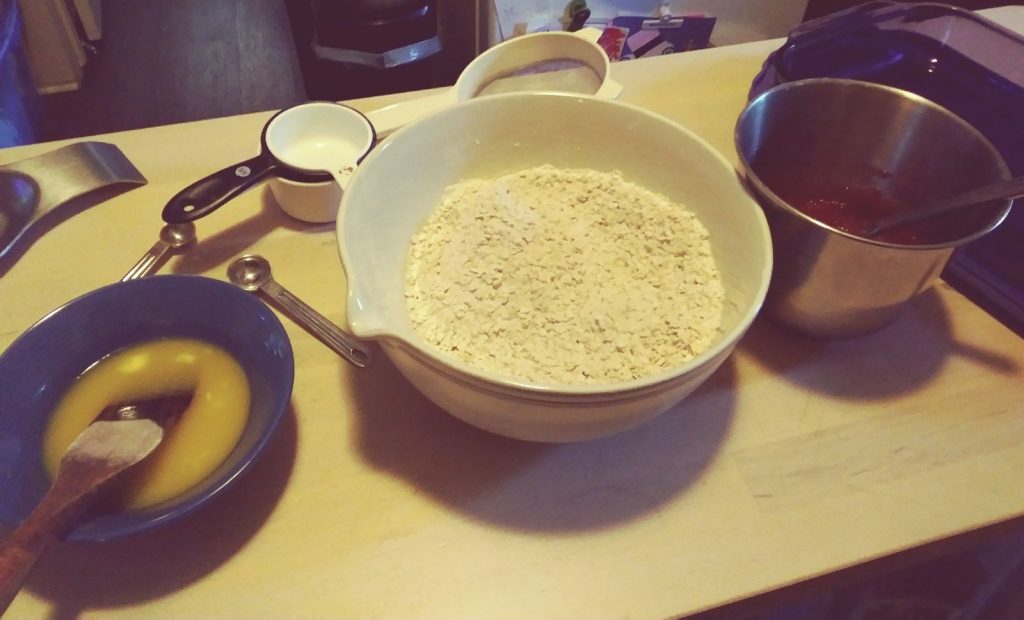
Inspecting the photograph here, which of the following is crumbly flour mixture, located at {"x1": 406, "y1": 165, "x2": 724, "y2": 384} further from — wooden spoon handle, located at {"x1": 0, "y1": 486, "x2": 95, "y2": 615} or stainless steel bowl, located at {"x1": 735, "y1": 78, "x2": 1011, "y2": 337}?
wooden spoon handle, located at {"x1": 0, "y1": 486, "x2": 95, "y2": 615}

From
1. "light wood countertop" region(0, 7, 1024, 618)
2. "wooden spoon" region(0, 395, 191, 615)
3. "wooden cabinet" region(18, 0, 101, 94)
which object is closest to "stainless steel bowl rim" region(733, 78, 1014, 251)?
"light wood countertop" region(0, 7, 1024, 618)

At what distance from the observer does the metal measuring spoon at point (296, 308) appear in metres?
0.56

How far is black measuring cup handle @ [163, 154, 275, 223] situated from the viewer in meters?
0.60

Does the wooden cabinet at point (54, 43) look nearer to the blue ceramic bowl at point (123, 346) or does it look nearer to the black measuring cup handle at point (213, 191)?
the black measuring cup handle at point (213, 191)

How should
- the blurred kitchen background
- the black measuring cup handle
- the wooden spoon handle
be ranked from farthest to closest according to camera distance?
1. the blurred kitchen background
2. the black measuring cup handle
3. the wooden spoon handle

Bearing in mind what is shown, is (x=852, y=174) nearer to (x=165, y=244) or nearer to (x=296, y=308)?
(x=296, y=308)

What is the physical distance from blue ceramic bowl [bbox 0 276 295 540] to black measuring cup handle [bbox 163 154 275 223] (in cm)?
11

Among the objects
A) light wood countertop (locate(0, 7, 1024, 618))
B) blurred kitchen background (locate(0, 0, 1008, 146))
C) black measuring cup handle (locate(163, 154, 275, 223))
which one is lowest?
blurred kitchen background (locate(0, 0, 1008, 146))

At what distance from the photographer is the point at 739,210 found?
536 millimetres

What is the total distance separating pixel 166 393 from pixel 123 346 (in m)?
0.06

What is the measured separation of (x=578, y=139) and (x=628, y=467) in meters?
0.30

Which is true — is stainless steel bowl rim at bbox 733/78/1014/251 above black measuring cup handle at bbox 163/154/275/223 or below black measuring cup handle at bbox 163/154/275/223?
above

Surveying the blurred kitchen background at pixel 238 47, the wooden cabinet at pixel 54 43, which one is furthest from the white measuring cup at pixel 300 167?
the wooden cabinet at pixel 54 43

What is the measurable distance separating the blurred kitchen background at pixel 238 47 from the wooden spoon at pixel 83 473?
867mm
